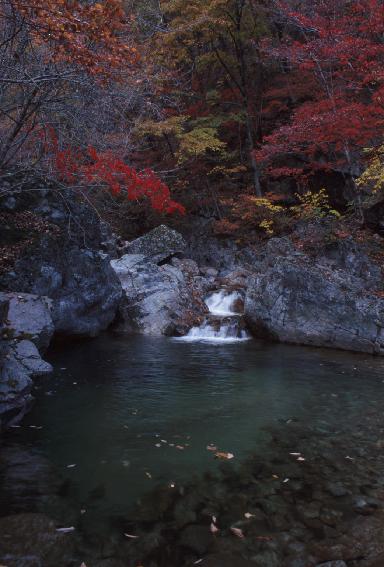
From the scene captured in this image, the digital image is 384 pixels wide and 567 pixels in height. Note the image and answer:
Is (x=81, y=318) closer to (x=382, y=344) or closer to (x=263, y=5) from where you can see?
(x=382, y=344)

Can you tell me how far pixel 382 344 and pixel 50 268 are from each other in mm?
8657

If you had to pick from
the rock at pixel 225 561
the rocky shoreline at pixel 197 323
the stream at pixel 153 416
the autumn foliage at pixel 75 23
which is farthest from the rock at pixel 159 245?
the rock at pixel 225 561

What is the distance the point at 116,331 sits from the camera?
1427 cm

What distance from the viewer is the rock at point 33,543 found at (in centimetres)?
343

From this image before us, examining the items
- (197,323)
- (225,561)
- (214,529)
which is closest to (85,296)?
(197,323)

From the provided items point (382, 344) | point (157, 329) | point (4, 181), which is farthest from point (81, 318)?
point (382, 344)

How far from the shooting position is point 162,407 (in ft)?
23.5

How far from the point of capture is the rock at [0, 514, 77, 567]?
3428 millimetres

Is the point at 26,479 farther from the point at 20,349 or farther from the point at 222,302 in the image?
the point at 222,302

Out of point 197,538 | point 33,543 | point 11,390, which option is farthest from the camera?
point 11,390

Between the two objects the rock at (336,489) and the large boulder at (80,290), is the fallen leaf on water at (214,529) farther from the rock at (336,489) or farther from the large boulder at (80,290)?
the large boulder at (80,290)

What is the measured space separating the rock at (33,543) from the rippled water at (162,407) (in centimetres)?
30

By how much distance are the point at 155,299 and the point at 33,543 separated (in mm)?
11160

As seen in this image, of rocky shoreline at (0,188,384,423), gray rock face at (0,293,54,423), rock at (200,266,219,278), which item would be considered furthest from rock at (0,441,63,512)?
rock at (200,266,219,278)
